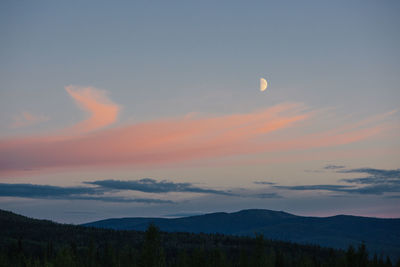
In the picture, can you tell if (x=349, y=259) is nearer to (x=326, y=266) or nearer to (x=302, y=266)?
(x=302, y=266)

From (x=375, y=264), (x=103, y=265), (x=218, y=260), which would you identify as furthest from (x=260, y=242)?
(x=103, y=265)

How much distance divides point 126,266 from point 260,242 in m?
47.7

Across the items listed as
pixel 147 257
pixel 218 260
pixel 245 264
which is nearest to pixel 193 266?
pixel 218 260

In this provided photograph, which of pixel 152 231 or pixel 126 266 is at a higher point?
pixel 152 231

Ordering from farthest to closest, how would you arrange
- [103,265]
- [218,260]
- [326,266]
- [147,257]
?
[103,265]
[326,266]
[218,260]
[147,257]

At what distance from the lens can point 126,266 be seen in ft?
469

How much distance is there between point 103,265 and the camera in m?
165

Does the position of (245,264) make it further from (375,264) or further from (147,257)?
(147,257)

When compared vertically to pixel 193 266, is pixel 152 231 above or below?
above

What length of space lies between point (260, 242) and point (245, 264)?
1996 cm

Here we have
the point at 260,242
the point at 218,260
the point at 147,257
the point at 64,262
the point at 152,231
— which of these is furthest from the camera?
the point at 218,260

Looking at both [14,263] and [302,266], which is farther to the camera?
[14,263]

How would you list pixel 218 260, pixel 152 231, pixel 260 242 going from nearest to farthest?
pixel 152 231, pixel 260 242, pixel 218 260

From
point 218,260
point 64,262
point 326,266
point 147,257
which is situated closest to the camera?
point 147,257
